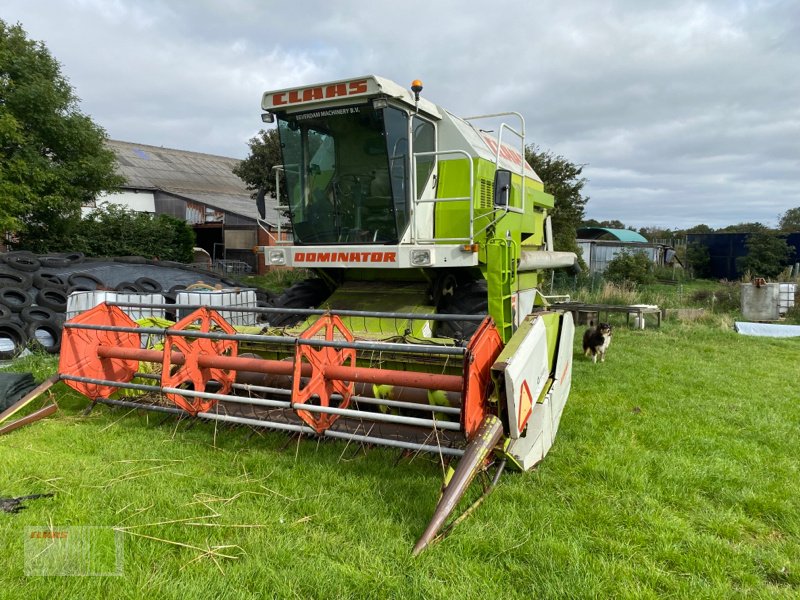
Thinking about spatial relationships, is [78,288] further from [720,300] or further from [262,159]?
[720,300]

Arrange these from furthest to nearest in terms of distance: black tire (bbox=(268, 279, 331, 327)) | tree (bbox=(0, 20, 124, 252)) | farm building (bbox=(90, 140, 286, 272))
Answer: farm building (bbox=(90, 140, 286, 272)) → tree (bbox=(0, 20, 124, 252)) → black tire (bbox=(268, 279, 331, 327))

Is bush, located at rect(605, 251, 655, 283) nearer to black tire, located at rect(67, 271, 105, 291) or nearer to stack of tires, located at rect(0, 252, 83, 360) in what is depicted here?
black tire, located at rect(67, 271, 105, 291)

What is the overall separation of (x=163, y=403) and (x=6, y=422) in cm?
110

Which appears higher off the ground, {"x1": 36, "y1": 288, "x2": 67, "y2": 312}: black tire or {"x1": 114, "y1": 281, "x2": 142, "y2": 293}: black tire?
{"x1": 114, "y1": 281, "x2": 142, "y2": 293}: black tire

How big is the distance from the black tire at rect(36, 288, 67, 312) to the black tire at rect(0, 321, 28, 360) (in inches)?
26.2

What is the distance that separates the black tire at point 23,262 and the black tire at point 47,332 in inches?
53.1

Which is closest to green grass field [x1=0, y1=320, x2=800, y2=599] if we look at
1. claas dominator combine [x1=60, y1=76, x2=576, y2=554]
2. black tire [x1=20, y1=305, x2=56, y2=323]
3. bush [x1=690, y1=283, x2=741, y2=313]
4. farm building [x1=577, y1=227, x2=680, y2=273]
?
claas dominator combine [x1=60, y1=76, x2=576, y2=554]

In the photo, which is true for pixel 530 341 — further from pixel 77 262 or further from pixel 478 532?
pixel 77 262

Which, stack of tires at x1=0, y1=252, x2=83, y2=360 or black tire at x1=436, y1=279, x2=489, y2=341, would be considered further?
stack of tires at x1=0, y1=252, x2=83, y2=360

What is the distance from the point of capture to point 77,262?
909cm

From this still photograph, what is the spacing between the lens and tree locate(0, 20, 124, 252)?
1335 cm

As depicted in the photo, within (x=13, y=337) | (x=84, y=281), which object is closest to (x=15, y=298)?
(x=13, y=337)

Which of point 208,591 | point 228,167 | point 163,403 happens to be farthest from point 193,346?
point 228,167

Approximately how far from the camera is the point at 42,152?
15.1 meters
